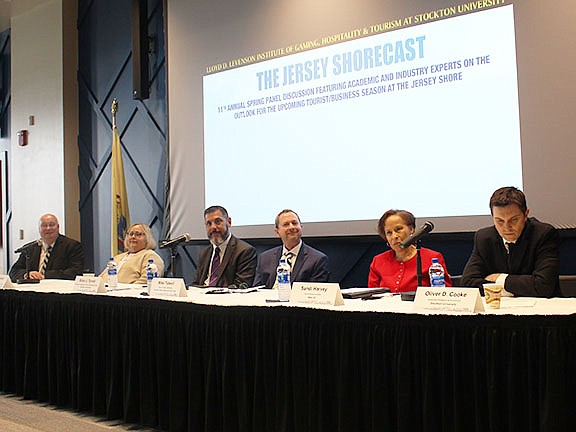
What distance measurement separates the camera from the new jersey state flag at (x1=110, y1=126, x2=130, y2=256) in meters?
5.72

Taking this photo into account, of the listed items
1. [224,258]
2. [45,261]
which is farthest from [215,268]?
[45,261]

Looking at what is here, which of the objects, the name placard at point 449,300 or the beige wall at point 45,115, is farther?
the beige wall at point 45,115

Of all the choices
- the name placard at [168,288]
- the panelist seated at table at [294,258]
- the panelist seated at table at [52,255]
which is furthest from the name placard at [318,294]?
the panelist seated at table at [52,255]

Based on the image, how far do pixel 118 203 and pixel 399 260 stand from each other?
3.31 m

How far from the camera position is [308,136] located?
436 cm

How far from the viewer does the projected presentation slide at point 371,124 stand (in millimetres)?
3609

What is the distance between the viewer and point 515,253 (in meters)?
2.77

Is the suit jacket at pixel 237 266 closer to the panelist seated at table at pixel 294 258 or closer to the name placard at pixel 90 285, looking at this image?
the panelist seated at table at pixel 294 258

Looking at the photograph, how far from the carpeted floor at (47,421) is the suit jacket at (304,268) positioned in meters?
1.12

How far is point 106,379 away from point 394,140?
211 cm

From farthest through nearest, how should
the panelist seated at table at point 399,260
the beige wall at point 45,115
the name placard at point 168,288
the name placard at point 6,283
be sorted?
the beige wall at point 45,115
the name placard at point 6,283
the panelist seated at table at point 399,260
the name placard at point 168,288

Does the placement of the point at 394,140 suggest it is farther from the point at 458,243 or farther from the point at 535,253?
the point at 535,253

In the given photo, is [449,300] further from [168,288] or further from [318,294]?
[168,288]

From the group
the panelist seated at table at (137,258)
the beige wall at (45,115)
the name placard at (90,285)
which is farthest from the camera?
the beige wall at (45,115)
